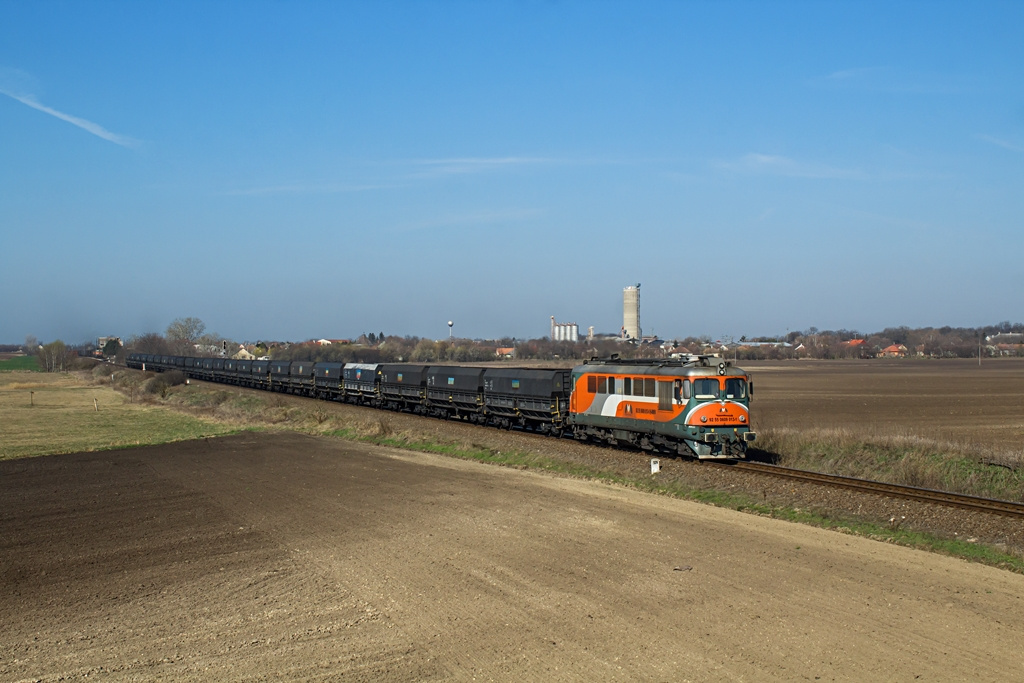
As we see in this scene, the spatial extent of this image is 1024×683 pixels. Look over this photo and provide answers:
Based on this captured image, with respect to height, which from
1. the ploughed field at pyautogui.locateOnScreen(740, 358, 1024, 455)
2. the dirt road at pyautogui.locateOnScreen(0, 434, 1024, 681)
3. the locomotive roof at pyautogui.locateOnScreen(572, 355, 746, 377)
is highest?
the locomotive roof at pyautogui.locateOnScreen(572, 355, 746, 377)

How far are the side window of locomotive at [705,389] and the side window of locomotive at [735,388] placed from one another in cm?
45

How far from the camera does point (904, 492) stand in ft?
64.5

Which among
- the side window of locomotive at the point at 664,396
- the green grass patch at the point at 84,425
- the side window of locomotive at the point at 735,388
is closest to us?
the side window of locomotive at the point at 735,388

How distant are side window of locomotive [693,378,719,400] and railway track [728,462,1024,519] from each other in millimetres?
2347

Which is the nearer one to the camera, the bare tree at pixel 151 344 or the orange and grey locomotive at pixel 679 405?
the orange and grey locomotive at pixel 679 405

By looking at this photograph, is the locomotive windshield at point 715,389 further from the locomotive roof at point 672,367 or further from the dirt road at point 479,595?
the dirt road at point 479,595

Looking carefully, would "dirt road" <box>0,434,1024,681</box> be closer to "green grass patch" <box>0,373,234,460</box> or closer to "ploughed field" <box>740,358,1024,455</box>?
"ploughed field" <box>740,358,1024,455</box>

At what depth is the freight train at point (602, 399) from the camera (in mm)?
24750

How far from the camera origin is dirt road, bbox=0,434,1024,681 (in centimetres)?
1001

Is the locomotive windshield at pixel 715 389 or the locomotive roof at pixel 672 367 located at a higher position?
the locomotive roof at pixel 672 367

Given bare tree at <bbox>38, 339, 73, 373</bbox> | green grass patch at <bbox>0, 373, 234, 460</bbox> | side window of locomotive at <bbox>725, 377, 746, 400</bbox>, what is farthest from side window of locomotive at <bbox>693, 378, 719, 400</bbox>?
bare tree at <bbox>38, 339, 73, 373</bbox>

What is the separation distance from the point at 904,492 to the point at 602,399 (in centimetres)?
1179

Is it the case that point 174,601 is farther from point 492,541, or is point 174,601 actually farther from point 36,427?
point 36,427

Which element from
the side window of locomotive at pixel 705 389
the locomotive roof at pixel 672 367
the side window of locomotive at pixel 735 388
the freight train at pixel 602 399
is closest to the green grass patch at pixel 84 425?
the freight train at pixel 602 399
